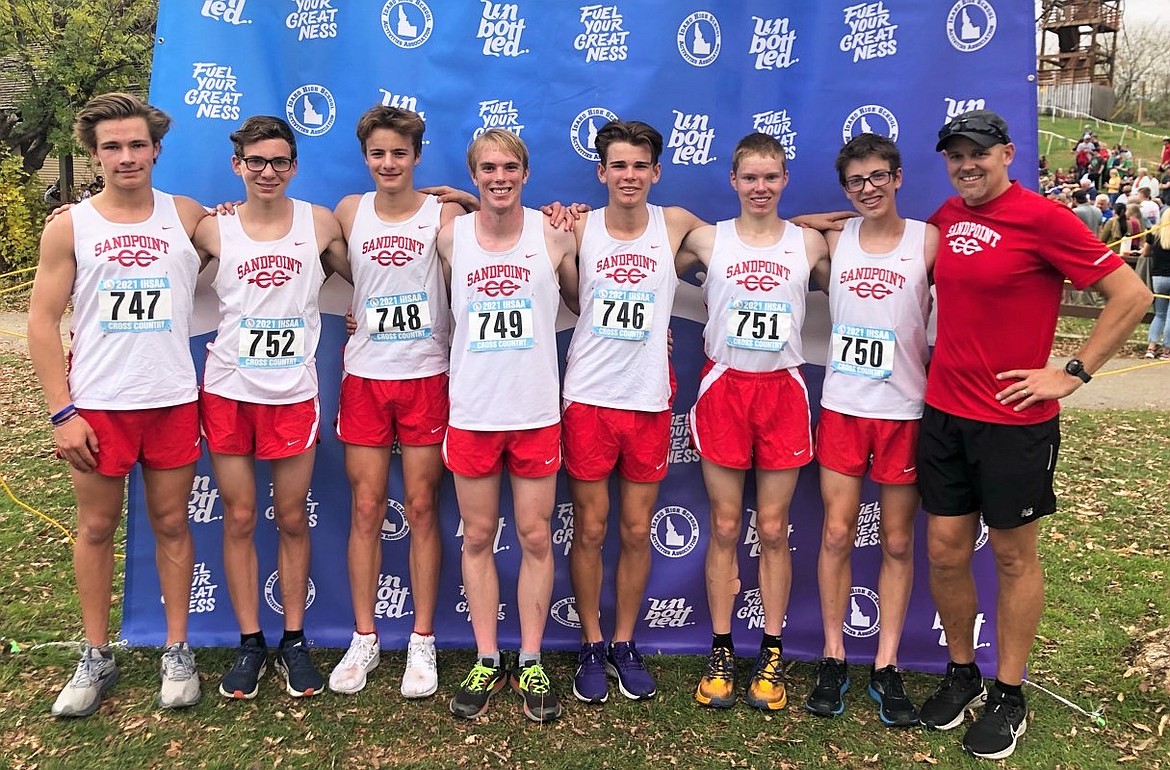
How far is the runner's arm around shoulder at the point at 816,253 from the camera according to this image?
10.9 ft

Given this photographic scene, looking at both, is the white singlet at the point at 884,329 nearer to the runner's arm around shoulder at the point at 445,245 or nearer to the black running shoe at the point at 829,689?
the black running shoe at the point at 829,689

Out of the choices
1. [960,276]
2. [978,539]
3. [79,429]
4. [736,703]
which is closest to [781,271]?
[960,276]

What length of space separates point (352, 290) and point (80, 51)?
14.7m

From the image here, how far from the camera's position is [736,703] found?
11.2 feet

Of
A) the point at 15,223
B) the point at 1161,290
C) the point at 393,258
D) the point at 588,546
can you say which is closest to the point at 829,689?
the point at 588,546

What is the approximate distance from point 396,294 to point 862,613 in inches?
103

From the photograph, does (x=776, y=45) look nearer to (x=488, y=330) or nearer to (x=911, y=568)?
(x=488, y=330)

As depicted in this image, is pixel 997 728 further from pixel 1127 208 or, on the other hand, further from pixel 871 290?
pixel 1127 208

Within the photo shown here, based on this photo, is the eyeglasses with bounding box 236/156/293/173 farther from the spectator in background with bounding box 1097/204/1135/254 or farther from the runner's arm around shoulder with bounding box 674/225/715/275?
the spectator in background with bounding box 1097/204/1135/254

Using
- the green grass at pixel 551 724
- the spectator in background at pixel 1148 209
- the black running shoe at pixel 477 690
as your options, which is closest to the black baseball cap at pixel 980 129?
the green grass at pixel 551 724

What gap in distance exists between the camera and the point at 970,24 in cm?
346

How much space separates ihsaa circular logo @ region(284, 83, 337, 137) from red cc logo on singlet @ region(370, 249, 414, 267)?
850 millimetres

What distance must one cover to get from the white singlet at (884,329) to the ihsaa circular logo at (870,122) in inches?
22.4

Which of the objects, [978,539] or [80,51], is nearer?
[978,539]
